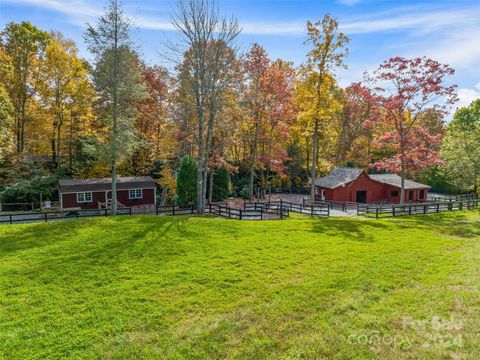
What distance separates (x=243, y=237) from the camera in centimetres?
1452

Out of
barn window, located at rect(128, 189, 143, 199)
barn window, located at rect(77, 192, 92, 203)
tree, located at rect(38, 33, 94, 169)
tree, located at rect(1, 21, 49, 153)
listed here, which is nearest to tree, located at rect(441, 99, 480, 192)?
barn window, located at rect(128, 189, 143, 199)

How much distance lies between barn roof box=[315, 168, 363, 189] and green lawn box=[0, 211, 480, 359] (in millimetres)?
15673

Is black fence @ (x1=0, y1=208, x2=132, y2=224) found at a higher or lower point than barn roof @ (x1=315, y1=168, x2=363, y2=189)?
lower

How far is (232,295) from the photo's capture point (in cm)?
859

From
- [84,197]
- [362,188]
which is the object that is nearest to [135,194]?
[84,197]

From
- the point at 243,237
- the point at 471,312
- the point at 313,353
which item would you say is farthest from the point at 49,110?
the point at 471,312

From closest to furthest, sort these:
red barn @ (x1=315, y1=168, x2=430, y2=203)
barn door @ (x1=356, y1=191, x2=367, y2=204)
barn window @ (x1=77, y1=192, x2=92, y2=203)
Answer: barn window @ (x1=77, y1=192, x2=92, y2=203), red barn @ (x1=315, y1=168, x2=430, y2=203), barn door @ (x1=356, y1=191, x2=367, y2=204)

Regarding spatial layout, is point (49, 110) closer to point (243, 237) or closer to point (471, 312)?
point (243, 237)

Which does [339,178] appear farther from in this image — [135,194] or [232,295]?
[232,295]

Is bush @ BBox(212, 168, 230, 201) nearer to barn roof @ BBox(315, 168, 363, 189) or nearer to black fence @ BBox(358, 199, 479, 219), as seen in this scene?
barn roof @ BBox(315, 168, 363, 189)

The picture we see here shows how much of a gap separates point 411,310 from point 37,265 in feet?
43.1

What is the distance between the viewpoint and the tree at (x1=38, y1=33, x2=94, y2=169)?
2691 cm

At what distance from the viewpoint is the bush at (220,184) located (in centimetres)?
3077

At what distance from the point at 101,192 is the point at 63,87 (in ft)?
38.9
